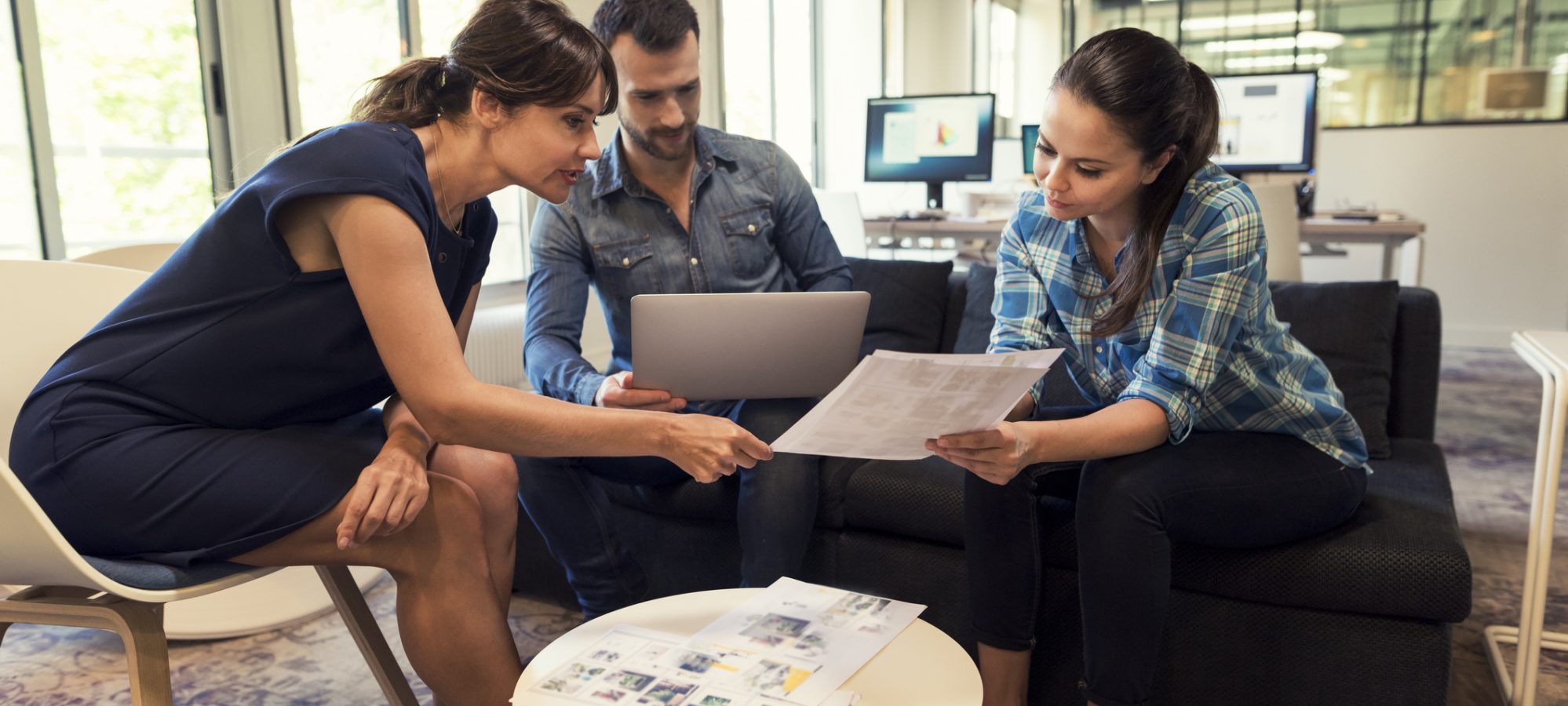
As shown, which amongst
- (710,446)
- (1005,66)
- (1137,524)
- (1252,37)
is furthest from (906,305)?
(1005,66)

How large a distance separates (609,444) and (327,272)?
0.35m

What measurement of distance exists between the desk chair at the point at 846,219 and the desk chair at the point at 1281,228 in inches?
53.2

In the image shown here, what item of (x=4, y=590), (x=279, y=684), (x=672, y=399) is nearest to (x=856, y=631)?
(x=672, y=399)

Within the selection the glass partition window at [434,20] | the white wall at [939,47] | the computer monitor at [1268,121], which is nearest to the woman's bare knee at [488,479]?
the glass partition window at [434,20]

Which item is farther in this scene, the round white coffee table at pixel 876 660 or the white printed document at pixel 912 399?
the white printed document at pixel 912 399

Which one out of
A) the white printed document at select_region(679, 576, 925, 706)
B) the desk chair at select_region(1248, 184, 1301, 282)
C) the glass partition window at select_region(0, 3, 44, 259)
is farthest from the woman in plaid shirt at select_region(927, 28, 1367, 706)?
the glass partition window at select_region(0, 3, 44, 259)

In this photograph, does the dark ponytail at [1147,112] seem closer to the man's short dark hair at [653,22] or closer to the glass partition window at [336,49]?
the man's short dark hair at [653,22]

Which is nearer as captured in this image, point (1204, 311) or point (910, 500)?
point (1204, 311)

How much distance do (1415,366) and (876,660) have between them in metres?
1.35

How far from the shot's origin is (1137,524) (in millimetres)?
1263

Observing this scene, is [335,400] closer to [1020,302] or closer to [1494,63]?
[1020,302]

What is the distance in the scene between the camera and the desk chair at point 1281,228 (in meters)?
3.07

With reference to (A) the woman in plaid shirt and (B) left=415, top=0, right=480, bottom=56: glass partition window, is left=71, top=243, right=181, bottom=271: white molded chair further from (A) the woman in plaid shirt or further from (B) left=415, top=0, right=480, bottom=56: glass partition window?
(A) the woman in plaid shirt

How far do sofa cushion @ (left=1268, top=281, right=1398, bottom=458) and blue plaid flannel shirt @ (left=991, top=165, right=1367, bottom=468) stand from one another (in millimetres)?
406
